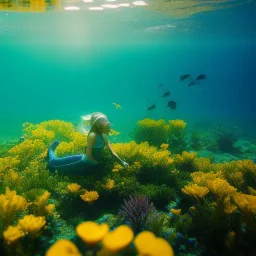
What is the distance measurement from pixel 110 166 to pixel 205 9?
21092 millimetres

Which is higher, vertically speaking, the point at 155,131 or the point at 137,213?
the point at 137,213

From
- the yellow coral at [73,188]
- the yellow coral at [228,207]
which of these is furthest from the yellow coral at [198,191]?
the yellow coral at [73,188]

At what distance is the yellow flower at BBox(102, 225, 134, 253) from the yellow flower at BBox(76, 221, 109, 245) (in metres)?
0.11

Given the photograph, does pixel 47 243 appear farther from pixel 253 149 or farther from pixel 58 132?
pixel 253 149

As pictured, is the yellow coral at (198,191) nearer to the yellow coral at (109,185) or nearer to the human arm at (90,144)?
the yellow coral at (109,185)

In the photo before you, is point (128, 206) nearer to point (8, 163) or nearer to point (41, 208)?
point (41, 208)

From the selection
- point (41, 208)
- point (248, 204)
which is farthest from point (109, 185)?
point (248, 204)

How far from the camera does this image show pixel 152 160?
662 centimetres

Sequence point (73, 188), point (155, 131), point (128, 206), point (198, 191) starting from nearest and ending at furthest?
point (198, 191)
point (128, 206)
point (73, 188)
point (155, 131)

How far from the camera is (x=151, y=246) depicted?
5.13 ft

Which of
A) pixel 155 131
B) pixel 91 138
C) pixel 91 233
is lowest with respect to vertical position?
pixel 155 131

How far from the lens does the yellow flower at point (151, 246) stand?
1.51 metres

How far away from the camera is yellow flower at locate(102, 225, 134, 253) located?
1.57 meters

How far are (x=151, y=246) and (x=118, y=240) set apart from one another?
0.83 ft
